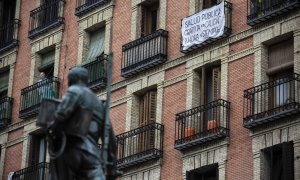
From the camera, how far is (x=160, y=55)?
44719 mm

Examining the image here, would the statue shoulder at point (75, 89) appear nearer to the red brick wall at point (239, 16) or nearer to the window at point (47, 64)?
the red brick wall at point (239, 16)

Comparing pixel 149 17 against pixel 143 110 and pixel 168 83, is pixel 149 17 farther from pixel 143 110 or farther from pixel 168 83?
pixel 143 110

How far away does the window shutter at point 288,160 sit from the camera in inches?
1494

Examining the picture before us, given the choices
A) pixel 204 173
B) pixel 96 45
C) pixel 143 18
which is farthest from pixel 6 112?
pixel 204 173

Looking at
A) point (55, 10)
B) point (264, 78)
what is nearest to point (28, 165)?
point (55, 10)

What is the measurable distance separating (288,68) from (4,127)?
17506 millimetres

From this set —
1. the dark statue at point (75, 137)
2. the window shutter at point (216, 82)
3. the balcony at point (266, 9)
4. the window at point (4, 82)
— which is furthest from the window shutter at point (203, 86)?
the dark statue at point (75, 137)

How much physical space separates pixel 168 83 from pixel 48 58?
9.20 m

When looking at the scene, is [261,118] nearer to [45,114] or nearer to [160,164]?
[160,164]

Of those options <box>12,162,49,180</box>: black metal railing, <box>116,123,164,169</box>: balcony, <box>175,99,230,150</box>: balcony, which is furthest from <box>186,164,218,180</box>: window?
<box>12,162,49,180</box>: black metal railing

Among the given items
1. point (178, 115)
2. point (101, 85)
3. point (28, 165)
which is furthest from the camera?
point (28, 165)

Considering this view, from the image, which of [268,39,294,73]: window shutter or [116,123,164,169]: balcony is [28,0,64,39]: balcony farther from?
[268,39,294,73]: window shutter

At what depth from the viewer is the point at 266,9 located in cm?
4047

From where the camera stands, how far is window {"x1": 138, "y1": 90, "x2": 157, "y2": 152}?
145 feet
